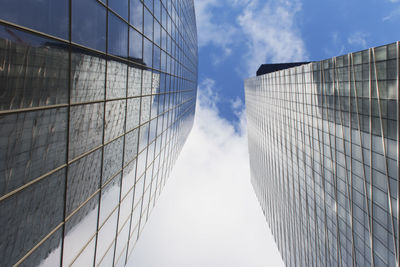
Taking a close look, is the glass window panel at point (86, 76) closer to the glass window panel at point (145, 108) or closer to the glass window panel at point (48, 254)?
the glass window panel at point (48, 254)

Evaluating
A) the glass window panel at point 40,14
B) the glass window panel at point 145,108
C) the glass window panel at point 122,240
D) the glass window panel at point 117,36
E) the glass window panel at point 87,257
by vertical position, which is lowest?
the glass window panel at point 122,240

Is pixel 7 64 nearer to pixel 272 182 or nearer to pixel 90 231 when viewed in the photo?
pixel 90 231

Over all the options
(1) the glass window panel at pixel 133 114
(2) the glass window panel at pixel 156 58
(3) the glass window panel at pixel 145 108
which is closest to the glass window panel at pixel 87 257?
(1) the glass window panel at pixel 133 114

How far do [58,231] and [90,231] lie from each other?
9.33ft

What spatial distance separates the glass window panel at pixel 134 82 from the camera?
14830 mm

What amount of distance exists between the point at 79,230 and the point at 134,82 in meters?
9.16

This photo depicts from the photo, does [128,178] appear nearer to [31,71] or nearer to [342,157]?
[31,71]

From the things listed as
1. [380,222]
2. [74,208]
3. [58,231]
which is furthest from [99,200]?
[380,222]

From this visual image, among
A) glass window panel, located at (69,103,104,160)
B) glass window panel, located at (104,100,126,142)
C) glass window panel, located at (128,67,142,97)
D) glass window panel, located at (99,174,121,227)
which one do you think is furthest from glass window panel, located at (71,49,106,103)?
glass window panel, located at (99,174,121,227)

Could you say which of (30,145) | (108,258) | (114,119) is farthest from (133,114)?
(108,258)

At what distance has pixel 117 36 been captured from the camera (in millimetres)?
12539

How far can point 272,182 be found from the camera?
7581 centimetres

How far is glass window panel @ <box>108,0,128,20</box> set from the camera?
1182cm

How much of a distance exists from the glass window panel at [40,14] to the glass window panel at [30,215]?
4.76m
